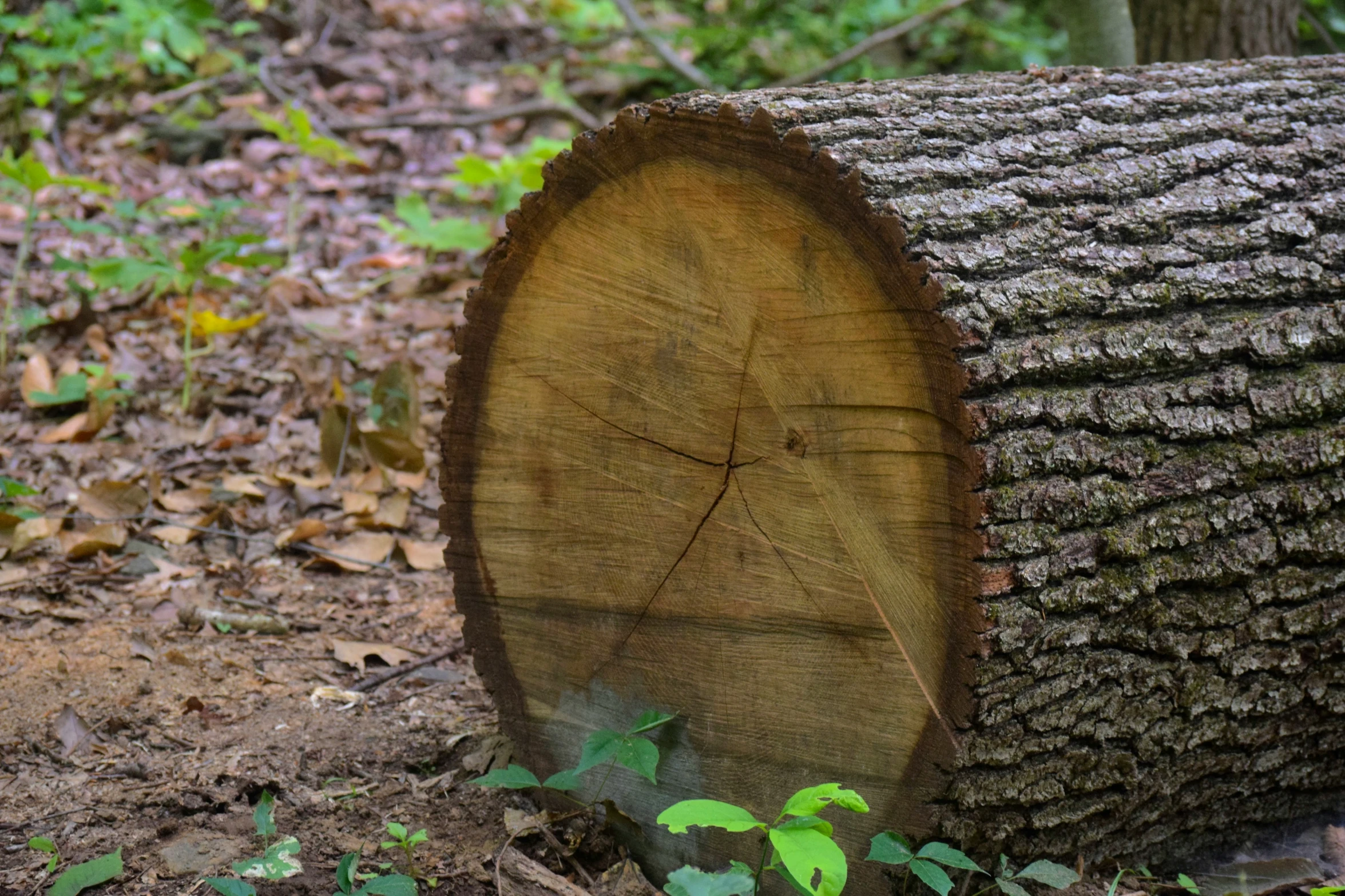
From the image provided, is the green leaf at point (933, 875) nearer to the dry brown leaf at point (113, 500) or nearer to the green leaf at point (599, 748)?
the green leaf at point (599, 748)

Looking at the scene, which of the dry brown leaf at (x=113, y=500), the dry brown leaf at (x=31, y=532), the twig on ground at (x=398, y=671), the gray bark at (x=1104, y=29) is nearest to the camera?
A: the twig on ground at (x=398, y=671)

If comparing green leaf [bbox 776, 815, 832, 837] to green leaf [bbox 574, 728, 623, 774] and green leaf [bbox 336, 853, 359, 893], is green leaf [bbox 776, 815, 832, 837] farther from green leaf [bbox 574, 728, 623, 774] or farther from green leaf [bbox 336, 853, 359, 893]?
green leaf [bbox 336, 853, 359, 893]

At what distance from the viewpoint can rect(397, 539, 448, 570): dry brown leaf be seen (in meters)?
3.04

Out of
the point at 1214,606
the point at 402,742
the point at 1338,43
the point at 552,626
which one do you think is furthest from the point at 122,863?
the point at 1338,43

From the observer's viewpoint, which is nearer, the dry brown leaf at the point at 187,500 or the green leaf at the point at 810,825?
the green leaf at the point at 810,825

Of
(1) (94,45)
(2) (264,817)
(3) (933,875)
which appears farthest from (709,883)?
(1) (94,45)

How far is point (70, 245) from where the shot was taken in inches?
180

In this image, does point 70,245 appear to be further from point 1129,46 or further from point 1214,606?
point 1214,606

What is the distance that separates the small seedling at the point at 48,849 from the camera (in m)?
1.71

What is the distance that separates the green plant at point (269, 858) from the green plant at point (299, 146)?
10.5 feet

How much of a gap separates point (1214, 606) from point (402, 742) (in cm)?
152

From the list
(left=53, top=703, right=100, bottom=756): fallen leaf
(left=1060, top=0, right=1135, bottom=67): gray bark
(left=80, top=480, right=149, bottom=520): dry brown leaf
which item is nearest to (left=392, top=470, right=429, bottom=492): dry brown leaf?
(left=80, top=480, right=149, bottom=520): dry brown leaf

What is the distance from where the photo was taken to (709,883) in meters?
1.42

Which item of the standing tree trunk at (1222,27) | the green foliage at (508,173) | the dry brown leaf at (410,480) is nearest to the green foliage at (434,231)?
the green foliage at (508,173)
